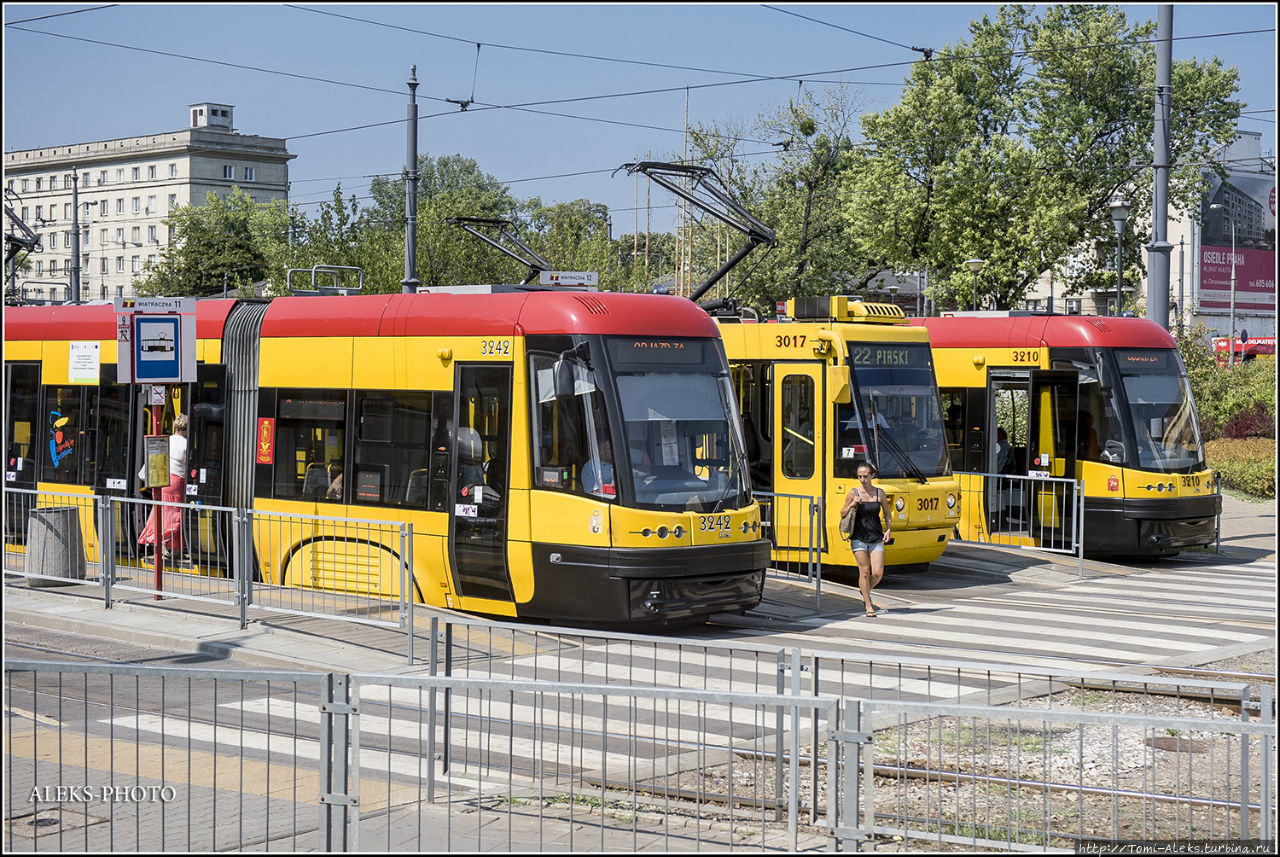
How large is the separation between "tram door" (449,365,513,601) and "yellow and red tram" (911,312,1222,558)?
9530 mm

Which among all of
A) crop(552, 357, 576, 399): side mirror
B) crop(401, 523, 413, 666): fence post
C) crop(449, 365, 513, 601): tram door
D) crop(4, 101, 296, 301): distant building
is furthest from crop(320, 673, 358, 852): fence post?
crop(4, 101, 296, 301): distant building

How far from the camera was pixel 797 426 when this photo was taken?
1784 cm

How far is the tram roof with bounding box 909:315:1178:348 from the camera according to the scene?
19938mm

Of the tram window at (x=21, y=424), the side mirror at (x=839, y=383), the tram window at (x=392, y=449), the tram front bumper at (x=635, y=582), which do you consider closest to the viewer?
the tram front bumper at (x=635, y=582)

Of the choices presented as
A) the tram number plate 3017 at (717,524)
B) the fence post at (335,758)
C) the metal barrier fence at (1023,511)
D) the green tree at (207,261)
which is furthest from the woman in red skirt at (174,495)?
the green tree at (207,261)

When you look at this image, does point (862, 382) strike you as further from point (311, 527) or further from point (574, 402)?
point (311, 527)

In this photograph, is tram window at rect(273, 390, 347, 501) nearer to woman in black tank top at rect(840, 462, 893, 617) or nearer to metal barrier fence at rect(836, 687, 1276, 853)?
woman in black tank top at rect(840, 462, 893, 617)

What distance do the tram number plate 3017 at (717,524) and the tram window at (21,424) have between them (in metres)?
9.92

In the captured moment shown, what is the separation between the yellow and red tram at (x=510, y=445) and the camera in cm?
1322

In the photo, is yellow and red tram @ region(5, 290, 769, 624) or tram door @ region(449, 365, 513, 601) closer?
yellow and red tram @ region(5, 290, 769, 624)

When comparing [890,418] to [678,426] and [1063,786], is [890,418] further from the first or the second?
[1063,786]

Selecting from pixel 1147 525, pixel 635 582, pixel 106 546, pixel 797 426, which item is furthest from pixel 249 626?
pixel 1147 525

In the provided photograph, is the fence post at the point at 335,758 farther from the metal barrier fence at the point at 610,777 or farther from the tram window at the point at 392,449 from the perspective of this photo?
the tram window at the point at 392,449

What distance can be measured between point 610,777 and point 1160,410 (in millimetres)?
14305
